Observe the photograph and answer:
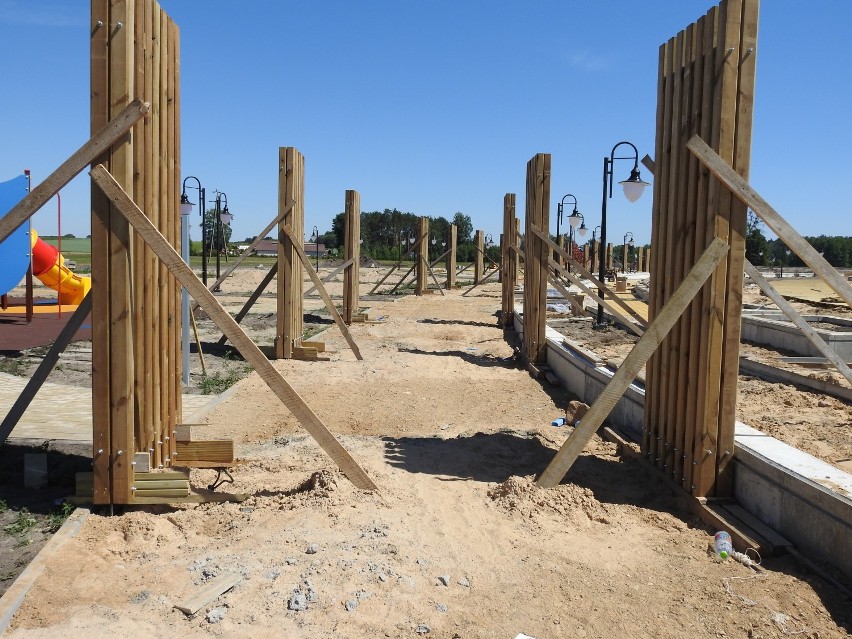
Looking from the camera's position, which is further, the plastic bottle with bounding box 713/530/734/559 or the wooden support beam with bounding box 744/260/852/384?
the wooden support beam with bounding box 744/260/852/384

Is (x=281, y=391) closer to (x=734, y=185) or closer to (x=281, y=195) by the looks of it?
(x=734, y=185)

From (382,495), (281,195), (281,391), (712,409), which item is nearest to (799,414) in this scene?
(712,409)

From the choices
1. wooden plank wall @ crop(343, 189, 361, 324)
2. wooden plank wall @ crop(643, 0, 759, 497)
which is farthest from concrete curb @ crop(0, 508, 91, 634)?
wooden plank wall @ crop(343, 189, 361, 324)

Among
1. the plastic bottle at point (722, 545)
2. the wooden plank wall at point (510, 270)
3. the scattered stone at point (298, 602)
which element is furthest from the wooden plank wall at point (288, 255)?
the plastic bottle at point (722, 545)

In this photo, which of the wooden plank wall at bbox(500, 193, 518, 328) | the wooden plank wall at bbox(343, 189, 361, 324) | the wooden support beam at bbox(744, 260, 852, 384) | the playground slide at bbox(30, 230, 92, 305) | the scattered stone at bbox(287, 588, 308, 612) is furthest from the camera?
the playground slide at bbox(30, 230, 92, 305)

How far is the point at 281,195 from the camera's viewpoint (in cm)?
1152

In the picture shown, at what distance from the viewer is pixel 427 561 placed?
4.07 meters

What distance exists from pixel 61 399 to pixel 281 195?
4606 millimetres

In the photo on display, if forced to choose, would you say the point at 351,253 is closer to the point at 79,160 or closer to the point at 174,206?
the point at 174,206

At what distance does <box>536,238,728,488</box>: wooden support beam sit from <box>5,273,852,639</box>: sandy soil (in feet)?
0.60

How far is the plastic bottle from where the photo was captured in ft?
13.7

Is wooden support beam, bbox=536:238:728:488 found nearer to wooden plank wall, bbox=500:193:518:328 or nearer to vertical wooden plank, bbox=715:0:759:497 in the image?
vertical wooden plank, bbox=715:0:759:497

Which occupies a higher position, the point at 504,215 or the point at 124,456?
the point at 504,215

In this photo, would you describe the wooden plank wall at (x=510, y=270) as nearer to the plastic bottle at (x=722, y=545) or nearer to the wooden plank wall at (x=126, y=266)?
the wooden plank wall at (x=126, y=266)
